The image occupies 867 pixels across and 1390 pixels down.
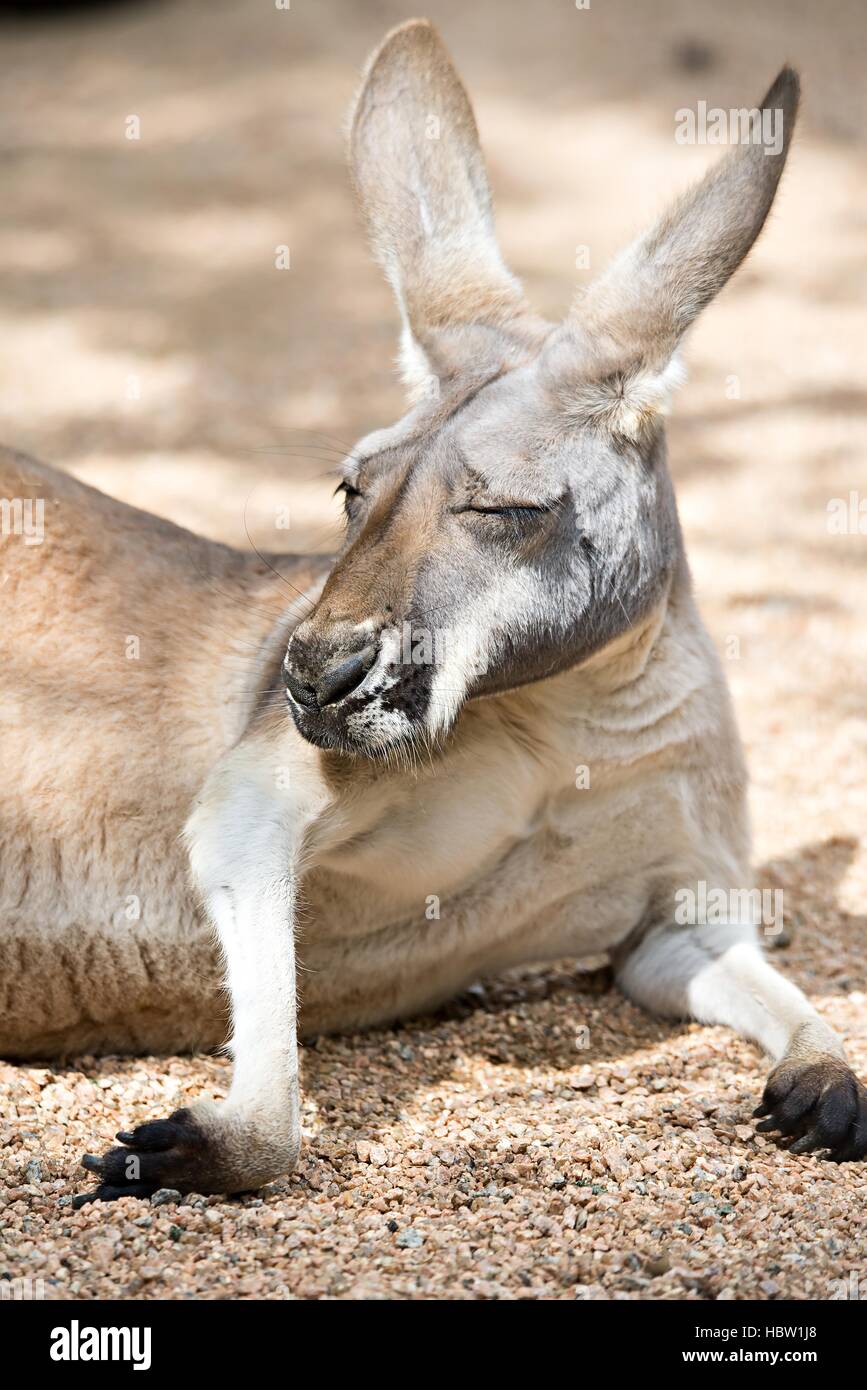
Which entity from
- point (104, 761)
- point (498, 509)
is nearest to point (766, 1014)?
point (498, 509)

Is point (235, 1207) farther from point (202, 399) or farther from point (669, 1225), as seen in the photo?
point (202, 399)

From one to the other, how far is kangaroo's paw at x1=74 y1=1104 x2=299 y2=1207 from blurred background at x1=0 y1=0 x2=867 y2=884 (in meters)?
2.58

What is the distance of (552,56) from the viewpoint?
11.2 meters

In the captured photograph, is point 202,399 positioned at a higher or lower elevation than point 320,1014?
higher

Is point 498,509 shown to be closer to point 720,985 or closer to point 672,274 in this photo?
point 672,274

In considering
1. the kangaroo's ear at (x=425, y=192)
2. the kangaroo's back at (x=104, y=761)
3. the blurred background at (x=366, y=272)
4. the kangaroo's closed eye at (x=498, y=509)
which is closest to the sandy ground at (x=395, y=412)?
the blurred background at (x=366, y=272)

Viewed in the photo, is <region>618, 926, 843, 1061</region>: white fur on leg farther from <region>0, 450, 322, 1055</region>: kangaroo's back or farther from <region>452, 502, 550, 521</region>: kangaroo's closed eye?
<region>452, 502, 550, 521</region>: kangaroo's closed eye

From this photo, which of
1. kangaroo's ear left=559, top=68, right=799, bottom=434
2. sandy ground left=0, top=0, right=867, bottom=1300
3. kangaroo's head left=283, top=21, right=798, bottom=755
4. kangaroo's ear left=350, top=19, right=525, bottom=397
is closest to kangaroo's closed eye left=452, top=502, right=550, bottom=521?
kangaroo's head left=283, top=21, right=798, bottom=755

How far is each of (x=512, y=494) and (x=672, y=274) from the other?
58 cm

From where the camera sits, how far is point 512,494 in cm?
327

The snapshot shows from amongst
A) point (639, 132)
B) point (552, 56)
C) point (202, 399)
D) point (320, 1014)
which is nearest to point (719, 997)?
point (320, 1014)

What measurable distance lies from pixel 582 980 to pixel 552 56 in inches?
338

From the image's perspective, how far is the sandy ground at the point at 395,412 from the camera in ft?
9.68

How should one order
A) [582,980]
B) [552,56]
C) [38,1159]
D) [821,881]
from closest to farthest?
[38,1159] < [582,980] < [821,881] < [552,56]
